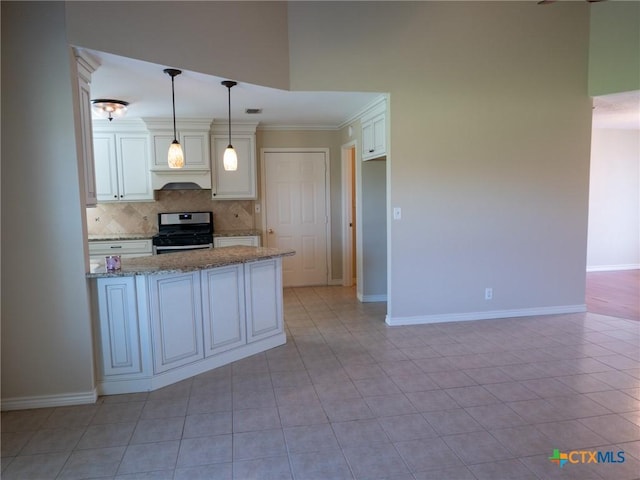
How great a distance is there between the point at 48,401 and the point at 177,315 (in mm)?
959

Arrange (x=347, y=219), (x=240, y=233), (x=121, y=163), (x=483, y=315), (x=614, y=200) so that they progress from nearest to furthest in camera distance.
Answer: (x=483, y=315) < (x=121, y=163) < (x=240, y=233) < (x=347, y=219) < (x=614, y=200)

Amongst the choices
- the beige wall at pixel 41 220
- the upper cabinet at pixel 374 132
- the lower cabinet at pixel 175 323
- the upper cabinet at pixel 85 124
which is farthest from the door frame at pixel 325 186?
the beige wall at pixel 41 220

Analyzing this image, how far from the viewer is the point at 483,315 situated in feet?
14.9

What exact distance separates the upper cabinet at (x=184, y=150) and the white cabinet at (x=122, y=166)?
0.14 metres

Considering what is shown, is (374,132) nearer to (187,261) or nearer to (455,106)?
(455,106)

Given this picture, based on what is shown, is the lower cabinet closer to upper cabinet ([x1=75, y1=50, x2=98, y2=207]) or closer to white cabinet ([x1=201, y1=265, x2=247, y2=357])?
white cabinet ([x1=201, y1=265, x2=247, y2=357])

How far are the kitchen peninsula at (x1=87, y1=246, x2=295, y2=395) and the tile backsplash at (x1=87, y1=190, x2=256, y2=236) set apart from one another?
2279 mm

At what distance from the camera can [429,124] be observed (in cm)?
423

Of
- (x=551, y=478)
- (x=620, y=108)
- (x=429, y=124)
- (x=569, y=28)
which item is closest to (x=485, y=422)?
(x=551, y=478)

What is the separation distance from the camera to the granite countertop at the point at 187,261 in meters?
2.89

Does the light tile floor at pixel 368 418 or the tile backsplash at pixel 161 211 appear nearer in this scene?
the light tile floor at pixel 368 418

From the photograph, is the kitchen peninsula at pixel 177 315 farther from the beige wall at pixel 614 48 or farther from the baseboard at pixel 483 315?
the beige wall at pixel 614 48

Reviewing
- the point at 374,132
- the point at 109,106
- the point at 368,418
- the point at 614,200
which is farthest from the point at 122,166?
the point at 614,200

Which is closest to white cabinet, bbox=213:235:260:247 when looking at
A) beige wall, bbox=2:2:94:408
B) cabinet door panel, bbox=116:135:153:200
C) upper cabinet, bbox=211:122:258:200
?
upper cabinet, bbox=211:122:258:200
